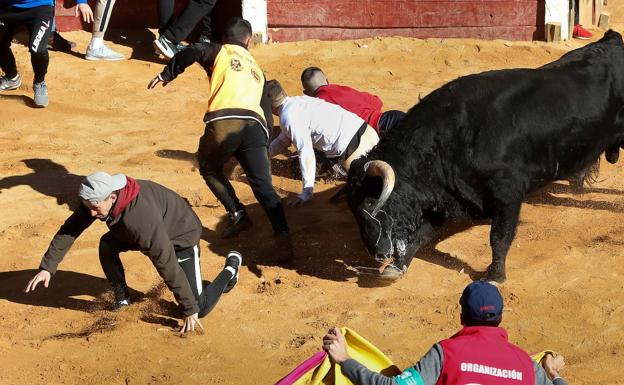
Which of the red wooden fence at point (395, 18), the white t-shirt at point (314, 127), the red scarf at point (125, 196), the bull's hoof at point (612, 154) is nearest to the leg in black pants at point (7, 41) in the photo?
the red wooden fence at point (395, 18)

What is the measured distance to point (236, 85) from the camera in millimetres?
7121

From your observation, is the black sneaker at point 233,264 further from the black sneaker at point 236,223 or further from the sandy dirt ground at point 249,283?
the black sneaker at point 236,223

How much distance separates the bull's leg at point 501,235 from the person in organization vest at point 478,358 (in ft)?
8.77

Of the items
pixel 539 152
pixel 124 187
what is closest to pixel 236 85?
pixel 124 187

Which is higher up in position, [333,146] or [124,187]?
[124,187]

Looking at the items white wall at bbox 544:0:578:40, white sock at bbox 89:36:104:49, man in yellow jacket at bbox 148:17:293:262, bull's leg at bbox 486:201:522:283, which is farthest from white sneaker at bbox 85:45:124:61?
bull's leg at bbox 486:201:522:283

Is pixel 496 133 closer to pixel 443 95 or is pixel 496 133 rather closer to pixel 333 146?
pixel 443 95

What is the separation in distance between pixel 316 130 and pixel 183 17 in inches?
165

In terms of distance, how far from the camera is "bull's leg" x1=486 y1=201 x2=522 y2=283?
6797 millimetres

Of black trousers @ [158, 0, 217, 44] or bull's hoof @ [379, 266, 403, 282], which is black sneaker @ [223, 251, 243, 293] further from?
black trousers @ [158, 0, 217, 44]

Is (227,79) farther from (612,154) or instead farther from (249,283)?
(612,154)

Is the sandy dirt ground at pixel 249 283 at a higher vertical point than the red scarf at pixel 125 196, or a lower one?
lower

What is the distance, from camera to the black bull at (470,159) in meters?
6.85

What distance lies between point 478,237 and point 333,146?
4.51 feet
